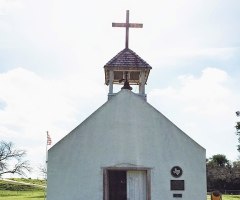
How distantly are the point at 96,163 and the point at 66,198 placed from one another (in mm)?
1637

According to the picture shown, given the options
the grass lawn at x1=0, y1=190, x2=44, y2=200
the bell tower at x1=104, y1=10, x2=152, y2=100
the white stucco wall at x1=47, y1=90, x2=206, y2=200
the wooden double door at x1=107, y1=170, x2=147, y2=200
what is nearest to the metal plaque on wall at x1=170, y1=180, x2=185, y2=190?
the white stucco wall at x1=47, y1=90, x2=206, y2=200

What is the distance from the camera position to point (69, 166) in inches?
642

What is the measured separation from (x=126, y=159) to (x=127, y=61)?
443 cm

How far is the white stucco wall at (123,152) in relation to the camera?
53.2 feet

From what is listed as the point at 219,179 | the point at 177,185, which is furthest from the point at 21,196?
A: the point at 177,185

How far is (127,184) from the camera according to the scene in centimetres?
1677

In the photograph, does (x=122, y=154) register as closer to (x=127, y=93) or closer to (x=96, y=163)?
(x=96, y=163)

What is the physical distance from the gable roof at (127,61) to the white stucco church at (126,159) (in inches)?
76.9

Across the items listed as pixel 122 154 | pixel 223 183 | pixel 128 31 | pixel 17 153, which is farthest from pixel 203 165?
pixel 17 153

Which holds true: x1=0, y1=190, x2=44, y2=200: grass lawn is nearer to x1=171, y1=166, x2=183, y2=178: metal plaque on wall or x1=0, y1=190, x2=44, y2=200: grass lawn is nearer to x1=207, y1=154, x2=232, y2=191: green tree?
x1=207, y1=154, x2=232, y2=191: green tree

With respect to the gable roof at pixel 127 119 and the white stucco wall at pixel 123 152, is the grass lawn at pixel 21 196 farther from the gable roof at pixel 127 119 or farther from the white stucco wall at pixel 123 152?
the gable roof at pixel 127 119

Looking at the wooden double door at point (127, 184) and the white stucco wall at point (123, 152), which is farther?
the wooden double door at point (127, 184)

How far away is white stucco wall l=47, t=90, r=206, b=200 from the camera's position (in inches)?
639

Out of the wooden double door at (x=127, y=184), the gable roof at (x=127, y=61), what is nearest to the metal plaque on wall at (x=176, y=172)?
the wooden double door at (x=127, y=184)
